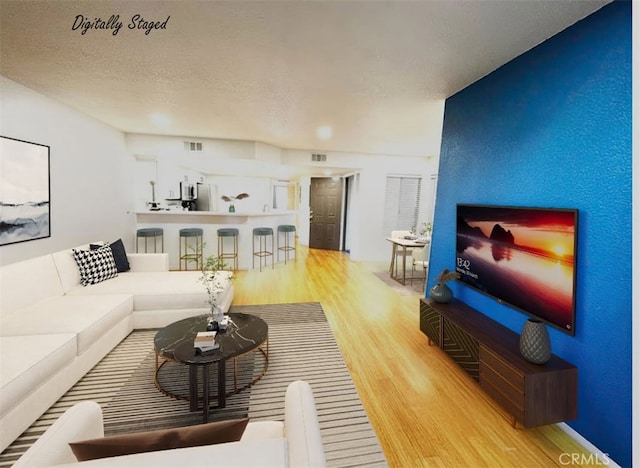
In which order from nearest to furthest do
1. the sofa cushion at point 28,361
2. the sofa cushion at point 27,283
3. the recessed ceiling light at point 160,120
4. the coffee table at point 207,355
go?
1. the sofa cushion at point 28,361
2. the coffee table at point 207,355
3. the sofa cushion at point 27,283
4. the recessed ceiling light at point 160,120

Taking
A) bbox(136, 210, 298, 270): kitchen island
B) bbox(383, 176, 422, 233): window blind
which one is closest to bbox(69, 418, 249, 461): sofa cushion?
bbox(136, 210, 298, 270): kitchen island

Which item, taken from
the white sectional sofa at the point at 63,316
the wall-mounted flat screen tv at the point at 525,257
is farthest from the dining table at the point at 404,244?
the white sectional sofa at the point at 63,316

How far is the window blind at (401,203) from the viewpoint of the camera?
7.64m

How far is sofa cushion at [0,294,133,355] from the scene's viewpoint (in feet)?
7.93

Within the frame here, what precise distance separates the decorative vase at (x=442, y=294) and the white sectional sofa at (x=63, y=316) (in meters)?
2.40

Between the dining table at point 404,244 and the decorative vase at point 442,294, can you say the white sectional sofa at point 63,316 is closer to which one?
the decorative vase at point 442,294

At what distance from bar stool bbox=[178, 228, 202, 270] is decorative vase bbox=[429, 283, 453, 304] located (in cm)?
486

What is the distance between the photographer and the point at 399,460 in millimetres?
1795

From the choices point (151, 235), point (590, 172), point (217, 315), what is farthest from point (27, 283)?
point (590, 172)

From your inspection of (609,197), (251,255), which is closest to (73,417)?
(609,197)

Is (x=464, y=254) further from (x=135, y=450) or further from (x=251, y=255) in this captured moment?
(x=251, y=255)

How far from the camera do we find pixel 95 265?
3576 mm

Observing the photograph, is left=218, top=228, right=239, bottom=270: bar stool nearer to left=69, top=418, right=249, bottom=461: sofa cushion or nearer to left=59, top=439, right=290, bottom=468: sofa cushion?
left=69, top=418, right=249, bottom=461: sofa cushion

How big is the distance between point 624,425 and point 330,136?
4.88 metres
